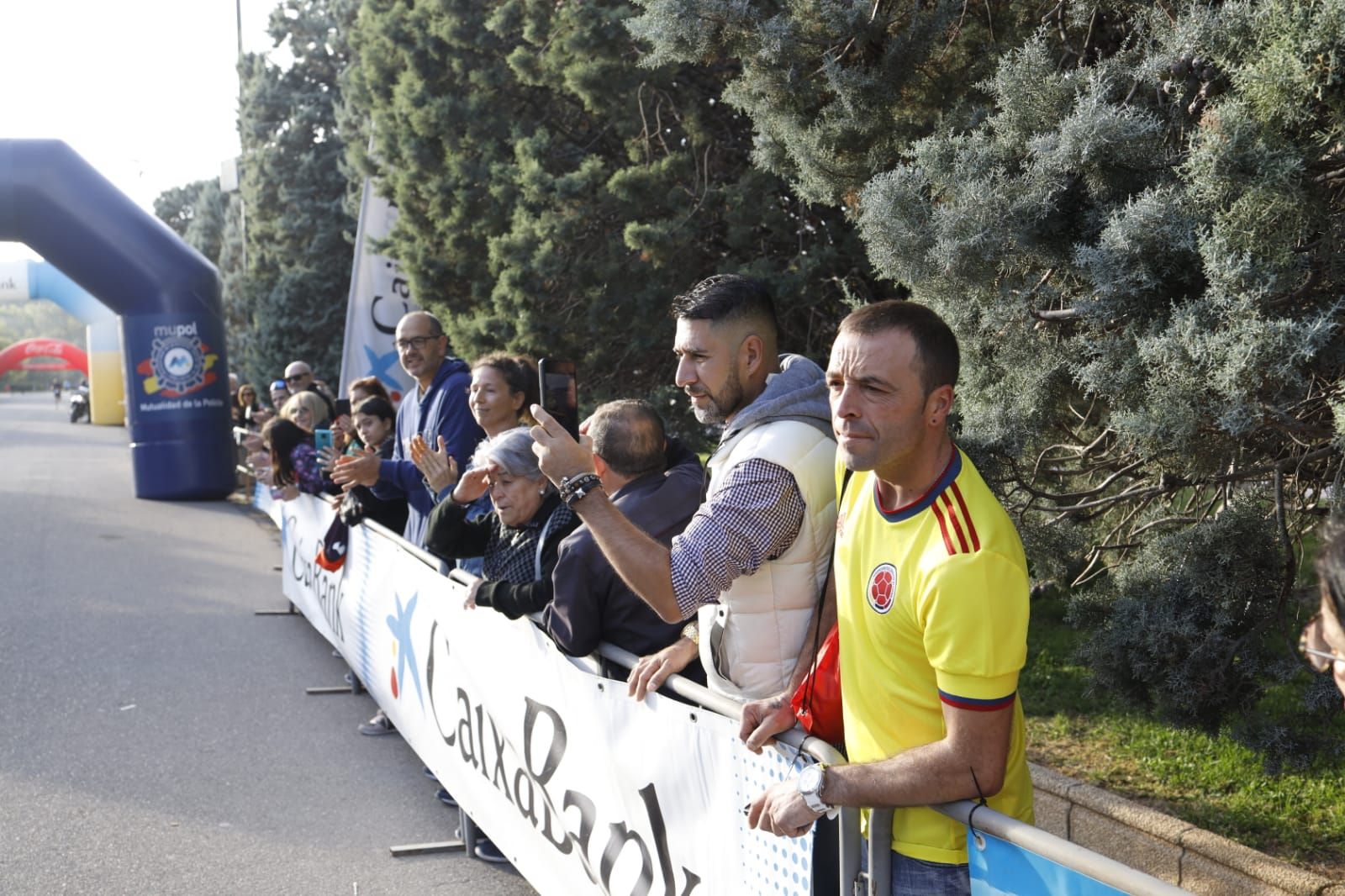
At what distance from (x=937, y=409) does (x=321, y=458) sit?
5.82 m

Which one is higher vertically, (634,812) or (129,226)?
(129,226)

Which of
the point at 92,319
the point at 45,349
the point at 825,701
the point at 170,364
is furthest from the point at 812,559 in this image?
the point at 45,349

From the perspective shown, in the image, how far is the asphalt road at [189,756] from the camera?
5062mm

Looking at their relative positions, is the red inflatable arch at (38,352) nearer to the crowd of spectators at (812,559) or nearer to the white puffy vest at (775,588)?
the crowd of spectators at (812,559)

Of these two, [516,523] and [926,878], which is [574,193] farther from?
[926,878]

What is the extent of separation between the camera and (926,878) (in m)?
2.43

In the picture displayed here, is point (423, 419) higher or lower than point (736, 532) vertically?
higher

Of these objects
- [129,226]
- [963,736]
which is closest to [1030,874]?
[963,736]

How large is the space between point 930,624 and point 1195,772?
12.0 ft

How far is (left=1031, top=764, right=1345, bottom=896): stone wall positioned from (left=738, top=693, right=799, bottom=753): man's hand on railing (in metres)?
1.43

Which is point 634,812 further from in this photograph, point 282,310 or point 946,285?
point 282,310

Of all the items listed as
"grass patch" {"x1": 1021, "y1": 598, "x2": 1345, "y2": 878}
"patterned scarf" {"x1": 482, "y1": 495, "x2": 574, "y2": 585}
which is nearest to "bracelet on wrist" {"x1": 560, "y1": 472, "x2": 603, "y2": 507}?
"patterned scarf" {"x1": 482, "y1": 495, "x2": 574, "y2": 585}

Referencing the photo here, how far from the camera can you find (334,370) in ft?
79.7

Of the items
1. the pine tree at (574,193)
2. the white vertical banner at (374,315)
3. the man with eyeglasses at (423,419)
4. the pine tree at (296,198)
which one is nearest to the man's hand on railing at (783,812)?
the man with eyeglasses at (423,419)
